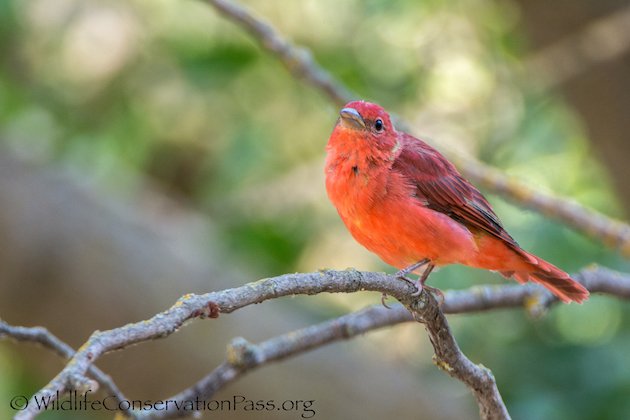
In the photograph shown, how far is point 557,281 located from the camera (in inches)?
131

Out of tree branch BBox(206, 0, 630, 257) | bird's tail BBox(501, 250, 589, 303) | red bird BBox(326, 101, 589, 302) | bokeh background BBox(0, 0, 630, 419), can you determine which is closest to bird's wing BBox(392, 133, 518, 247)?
red bird BBox(326, 101, 589, 302)

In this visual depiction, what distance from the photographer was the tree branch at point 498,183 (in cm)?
386

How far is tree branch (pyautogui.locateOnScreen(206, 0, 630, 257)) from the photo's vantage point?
3861 millimetres

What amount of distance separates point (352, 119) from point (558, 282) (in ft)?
3.10

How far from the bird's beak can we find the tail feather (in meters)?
0.77

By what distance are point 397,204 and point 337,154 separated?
0.33m

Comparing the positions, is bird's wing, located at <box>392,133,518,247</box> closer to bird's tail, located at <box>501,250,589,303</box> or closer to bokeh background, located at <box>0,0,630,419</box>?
bird's tail, located at <box>501,250,589,303</box>

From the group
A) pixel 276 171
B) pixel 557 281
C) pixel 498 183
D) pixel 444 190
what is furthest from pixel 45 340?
pixel 276 171

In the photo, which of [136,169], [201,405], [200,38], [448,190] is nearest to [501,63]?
[200,38]

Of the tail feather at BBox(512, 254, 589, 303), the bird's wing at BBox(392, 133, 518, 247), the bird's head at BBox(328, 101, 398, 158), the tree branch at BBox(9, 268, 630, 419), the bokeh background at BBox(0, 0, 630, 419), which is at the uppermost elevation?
the bokeh background at BBox(0, 0, 630, 419)

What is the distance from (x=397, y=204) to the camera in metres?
3.03

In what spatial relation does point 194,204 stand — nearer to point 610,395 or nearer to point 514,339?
point 514,339

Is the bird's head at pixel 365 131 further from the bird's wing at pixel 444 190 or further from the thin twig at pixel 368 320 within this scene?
the thin twig at pixel 368 320

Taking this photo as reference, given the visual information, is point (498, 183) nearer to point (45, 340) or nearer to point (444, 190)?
point (444, 190)
